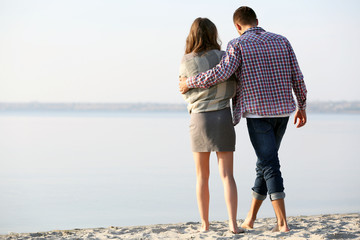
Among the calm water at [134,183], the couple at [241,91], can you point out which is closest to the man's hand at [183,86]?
the couple at [241,91]

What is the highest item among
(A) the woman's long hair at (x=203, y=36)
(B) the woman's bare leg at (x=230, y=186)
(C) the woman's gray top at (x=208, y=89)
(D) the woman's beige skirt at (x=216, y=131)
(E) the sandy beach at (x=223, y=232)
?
(A) the woman's long hair at (x=203, y=36)

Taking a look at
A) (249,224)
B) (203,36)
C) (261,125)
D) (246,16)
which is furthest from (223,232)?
(246,16)

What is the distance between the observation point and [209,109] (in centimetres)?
322

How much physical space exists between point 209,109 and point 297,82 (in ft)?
2.01

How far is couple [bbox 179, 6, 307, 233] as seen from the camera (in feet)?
10.4

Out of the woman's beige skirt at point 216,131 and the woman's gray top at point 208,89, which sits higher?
the woman's gray top at point 208,89

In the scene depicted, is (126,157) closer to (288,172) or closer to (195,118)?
(288,172)

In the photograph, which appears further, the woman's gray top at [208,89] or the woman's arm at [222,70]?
the woman's gray top at [208,89]

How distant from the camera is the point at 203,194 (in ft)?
11.1

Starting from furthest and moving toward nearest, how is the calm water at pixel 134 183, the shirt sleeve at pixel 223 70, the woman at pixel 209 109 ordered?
the calm water at pixel 134 183 → the woman at pixel 209 109 → the shirt sleeve at pixel 223 70

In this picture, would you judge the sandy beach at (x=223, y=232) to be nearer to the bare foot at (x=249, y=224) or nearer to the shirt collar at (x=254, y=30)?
the bare foot at (x=249, y=224)

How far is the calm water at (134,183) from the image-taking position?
16.1ft

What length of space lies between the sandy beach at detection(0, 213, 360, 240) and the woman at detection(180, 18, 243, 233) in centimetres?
18

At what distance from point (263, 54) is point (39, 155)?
6.98 metres
